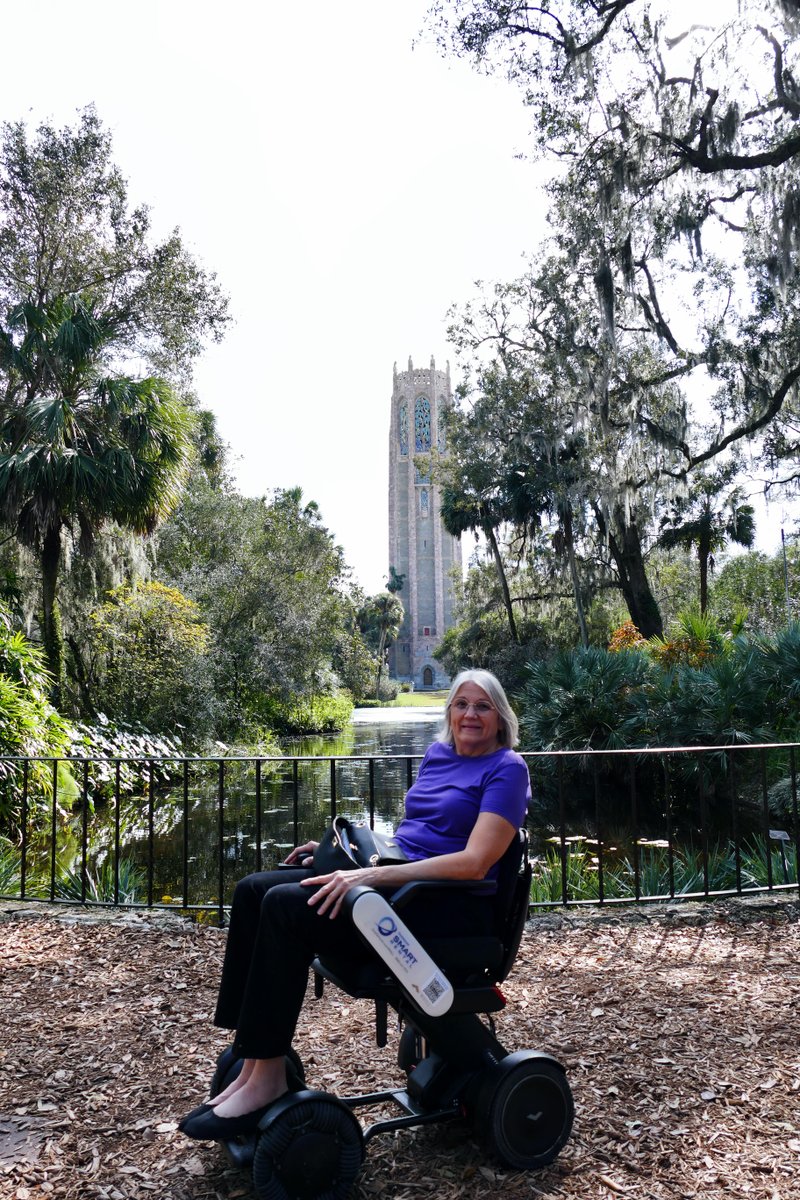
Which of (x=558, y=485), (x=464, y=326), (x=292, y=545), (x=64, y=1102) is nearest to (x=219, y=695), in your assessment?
(x=292, y=545)

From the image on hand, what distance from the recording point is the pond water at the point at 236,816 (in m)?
5.12

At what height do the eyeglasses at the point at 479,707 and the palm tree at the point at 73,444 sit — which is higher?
the palm tree at the point at 73,444

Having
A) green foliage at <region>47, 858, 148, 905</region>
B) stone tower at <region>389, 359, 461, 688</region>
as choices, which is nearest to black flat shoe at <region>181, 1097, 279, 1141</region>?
green foliage at <region>47, 858, 148, 905</region>

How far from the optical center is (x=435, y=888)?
6.45 ft

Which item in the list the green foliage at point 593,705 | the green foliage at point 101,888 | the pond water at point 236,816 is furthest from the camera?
the green foliage at point 593,705

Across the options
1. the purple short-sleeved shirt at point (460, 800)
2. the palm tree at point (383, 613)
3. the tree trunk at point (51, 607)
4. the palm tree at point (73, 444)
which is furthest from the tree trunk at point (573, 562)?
the palm tree at point (383, 613)

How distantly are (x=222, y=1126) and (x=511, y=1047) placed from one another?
116cm

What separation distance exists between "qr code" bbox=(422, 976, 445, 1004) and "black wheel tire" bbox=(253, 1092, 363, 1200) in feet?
1.12

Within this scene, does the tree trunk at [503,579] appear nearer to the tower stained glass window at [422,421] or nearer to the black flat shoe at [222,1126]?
the black flat shoe at [222,1126]

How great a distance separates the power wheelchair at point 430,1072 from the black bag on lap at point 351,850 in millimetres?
152

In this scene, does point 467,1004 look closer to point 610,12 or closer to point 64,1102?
point 64,1102

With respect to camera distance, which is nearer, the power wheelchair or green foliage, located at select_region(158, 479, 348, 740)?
the power wheelchair

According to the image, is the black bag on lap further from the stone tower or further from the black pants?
the stone tower

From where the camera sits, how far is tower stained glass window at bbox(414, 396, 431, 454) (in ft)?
273
